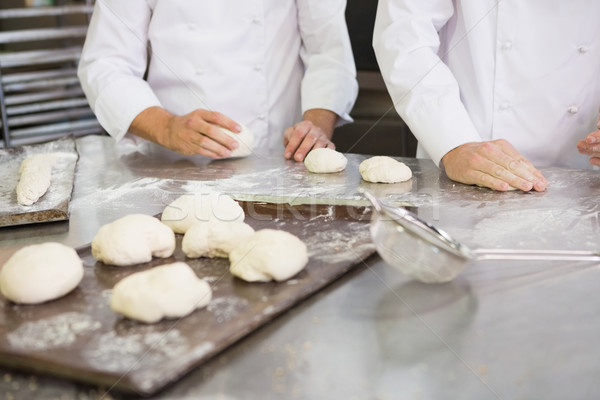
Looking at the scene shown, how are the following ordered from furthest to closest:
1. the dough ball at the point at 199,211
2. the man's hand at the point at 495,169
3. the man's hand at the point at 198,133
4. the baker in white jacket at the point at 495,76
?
the man's hand at the point at 198,133 < the baker in white jacket at the point at 495,76 < the man's hand at the point at 495,169 < the dough ball at the point at 199,211

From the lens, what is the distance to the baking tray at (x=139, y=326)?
78 centimetres

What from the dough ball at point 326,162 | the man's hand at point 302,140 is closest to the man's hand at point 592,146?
the dough ball at point 326,162

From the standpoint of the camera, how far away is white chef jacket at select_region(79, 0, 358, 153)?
2.07 metres

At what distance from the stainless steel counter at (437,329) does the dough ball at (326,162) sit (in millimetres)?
259

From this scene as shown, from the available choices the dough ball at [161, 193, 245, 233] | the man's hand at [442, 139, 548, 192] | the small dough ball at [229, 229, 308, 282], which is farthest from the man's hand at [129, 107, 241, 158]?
the small dough ball at [229, 229, 308, 282]

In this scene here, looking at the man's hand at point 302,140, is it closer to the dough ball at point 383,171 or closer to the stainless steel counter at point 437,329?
the dough ball at point 383,171

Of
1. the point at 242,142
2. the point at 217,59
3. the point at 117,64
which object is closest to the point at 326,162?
the point at 242,142

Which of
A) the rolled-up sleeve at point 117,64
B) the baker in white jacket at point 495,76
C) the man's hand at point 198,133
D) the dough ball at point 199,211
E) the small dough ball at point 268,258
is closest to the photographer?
the small dough ball at point 268,258

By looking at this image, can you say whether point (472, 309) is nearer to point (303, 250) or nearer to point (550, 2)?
point (303, 250)

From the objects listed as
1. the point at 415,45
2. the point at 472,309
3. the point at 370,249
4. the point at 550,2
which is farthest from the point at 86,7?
the point at 472,309

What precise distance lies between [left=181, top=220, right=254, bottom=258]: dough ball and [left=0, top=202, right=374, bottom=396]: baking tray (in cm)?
2

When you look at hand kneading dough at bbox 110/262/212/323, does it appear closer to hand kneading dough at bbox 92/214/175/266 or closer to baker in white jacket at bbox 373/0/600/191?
hand kneading dough at bbox 92/214/175/266

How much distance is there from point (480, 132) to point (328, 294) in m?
1.12

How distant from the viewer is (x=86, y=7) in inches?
172
